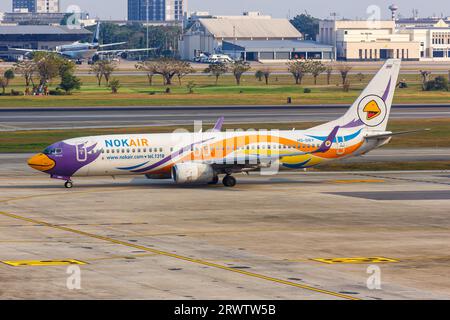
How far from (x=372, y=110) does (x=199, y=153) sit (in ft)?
45.9

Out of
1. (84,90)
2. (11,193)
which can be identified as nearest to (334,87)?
(84,90)

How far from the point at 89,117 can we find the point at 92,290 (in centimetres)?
9122

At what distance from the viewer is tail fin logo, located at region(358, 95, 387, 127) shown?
75.1 m

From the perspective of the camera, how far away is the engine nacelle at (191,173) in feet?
228

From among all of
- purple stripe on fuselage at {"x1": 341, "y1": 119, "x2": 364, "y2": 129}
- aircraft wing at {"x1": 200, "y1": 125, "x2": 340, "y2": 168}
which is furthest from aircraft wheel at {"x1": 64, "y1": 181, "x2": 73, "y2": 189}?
purple stripe on fuselage at {"x1": 341, "y1": 119, "x2": 364, "y2": 129}

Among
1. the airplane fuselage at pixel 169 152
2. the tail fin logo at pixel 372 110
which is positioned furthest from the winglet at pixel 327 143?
the tail fin logo at pixel 372 110

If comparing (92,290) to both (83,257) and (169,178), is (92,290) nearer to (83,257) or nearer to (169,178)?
(83,257)

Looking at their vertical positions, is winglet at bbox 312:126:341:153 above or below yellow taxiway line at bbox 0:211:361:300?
above

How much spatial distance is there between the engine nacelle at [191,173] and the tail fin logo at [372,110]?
41.5 ft

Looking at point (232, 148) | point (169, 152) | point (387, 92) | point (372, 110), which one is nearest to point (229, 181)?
point (232, 148)

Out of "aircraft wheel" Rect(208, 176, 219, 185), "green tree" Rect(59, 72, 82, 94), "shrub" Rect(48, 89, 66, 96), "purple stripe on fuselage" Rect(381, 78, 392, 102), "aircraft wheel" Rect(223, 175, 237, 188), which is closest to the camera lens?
"aircraft wheel" Rect(223, 175, 237, 188)

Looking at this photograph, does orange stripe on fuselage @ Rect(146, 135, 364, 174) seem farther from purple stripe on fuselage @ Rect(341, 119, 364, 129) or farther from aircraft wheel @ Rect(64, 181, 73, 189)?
aircraft wheel @ Rect(64, 181, 73, 189)

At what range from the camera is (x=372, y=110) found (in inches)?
2972

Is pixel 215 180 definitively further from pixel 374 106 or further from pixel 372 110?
pixel 374 106
